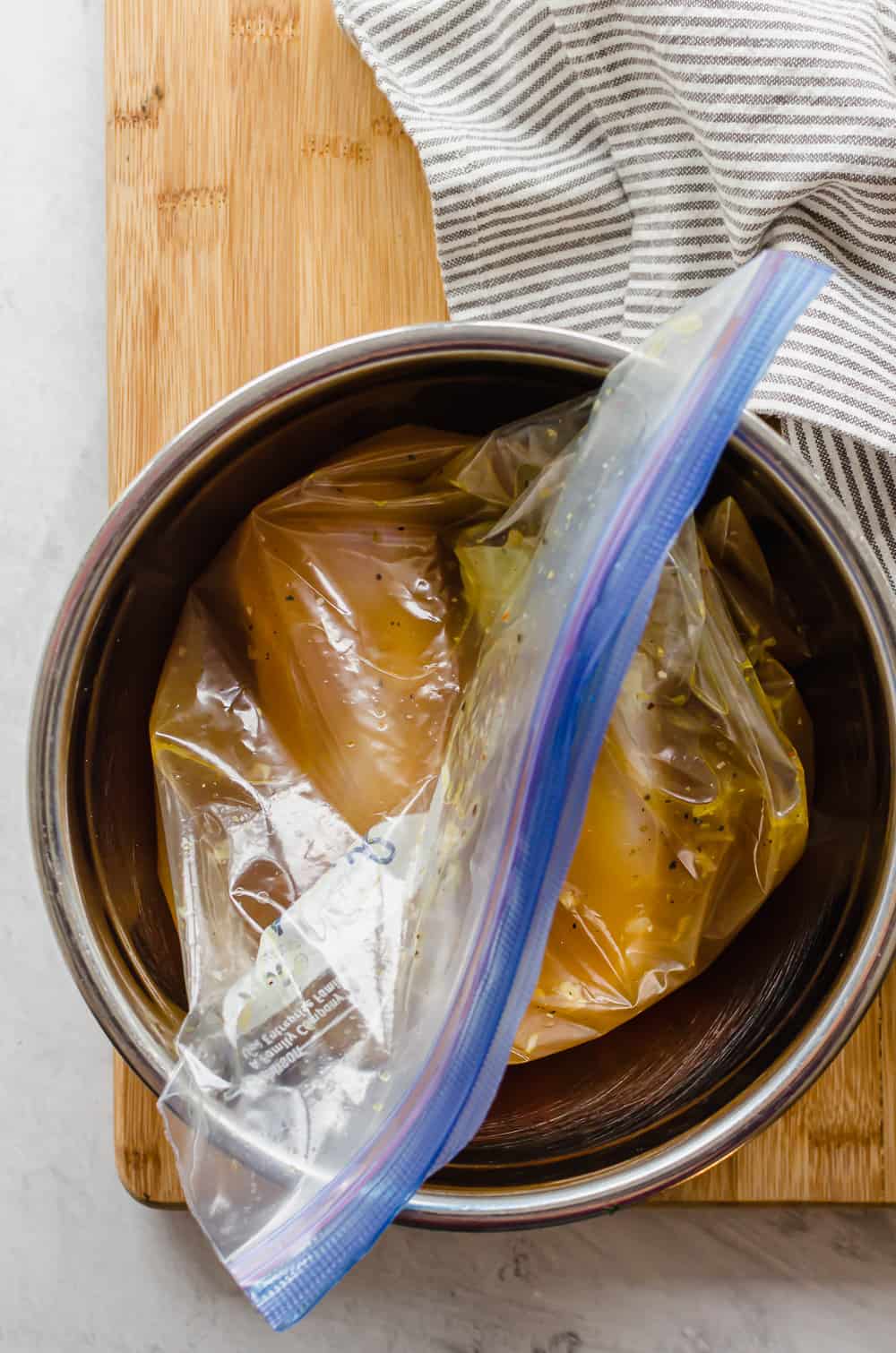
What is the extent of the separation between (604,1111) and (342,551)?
225 mm

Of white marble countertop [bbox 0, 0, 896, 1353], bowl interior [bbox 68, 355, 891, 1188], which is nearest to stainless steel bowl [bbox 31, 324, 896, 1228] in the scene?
bowl interior [bbox 68, 355, 891, 1188]

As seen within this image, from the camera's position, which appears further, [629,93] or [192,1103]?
[629,93]

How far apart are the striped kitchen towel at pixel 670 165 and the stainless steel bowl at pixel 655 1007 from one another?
0.26ft

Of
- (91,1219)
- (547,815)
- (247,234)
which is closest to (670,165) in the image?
(247,234)

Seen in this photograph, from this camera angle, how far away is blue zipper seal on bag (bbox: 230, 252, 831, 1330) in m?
0.27

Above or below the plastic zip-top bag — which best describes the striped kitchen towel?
above

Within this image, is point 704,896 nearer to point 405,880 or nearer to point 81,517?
point 405,880

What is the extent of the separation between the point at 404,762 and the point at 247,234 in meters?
0.24

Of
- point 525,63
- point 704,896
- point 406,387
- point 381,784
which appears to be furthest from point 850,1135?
point 525,63

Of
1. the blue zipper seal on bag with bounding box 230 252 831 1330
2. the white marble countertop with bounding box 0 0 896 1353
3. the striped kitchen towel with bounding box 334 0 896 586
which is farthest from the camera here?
the white marble countertop with bounding box 0 0 896 1353

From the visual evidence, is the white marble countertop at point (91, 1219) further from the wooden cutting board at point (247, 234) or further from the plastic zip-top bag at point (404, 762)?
the plastic zip-top bag at point (404, 762)

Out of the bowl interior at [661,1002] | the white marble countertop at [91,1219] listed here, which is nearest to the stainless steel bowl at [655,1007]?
the bowl interior at [661,1002]

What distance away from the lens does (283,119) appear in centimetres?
49

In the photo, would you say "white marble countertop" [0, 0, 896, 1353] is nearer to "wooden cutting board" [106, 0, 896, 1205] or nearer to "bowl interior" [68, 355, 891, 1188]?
"wooden cutting board" [106, 0, 896, 1205]
